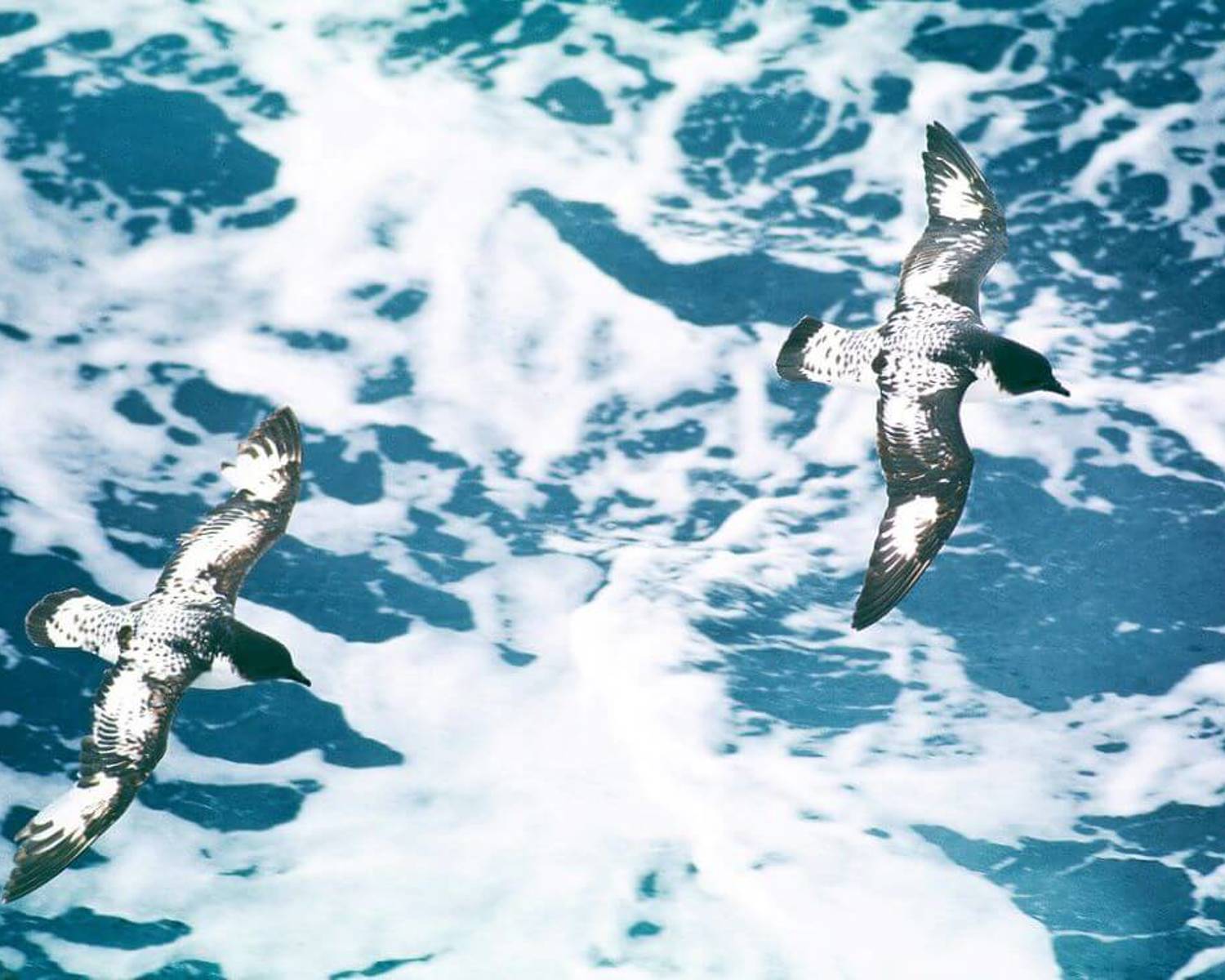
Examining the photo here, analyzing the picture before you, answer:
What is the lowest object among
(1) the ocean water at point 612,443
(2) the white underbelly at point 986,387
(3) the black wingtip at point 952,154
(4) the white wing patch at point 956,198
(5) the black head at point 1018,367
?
(1) the ocean water at point 612,443

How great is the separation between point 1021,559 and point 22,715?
10.3 meters

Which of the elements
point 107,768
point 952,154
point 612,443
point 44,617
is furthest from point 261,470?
point 952,154

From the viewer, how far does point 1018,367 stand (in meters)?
9.73

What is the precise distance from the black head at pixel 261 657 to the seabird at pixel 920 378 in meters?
3.68

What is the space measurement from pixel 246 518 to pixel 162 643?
4.11 ft

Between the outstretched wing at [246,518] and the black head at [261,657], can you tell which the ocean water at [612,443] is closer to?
the outstretched wing at [246,518]

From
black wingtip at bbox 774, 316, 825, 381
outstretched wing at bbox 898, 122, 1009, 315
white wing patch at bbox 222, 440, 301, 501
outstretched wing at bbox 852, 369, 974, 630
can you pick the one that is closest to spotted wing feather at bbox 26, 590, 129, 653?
white wing patch at bbox 222, 440, 301, 501

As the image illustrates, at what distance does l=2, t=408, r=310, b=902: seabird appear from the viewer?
873 cm

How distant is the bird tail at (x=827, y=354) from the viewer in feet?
32.2

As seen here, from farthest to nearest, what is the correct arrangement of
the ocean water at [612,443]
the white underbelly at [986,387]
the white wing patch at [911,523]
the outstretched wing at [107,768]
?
the ocean water at [612,443]
the white underbelly at [986,387]
the white wing patch at [911,523]
the outstretched wing at [107,768]

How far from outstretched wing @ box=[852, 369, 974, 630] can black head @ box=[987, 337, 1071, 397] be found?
0.84ft

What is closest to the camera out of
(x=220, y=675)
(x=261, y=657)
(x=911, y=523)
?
(x=911, y=523)

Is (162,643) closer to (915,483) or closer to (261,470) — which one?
(261,470)

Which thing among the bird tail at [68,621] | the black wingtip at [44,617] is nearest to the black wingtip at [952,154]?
the bird tail at [68,621]
